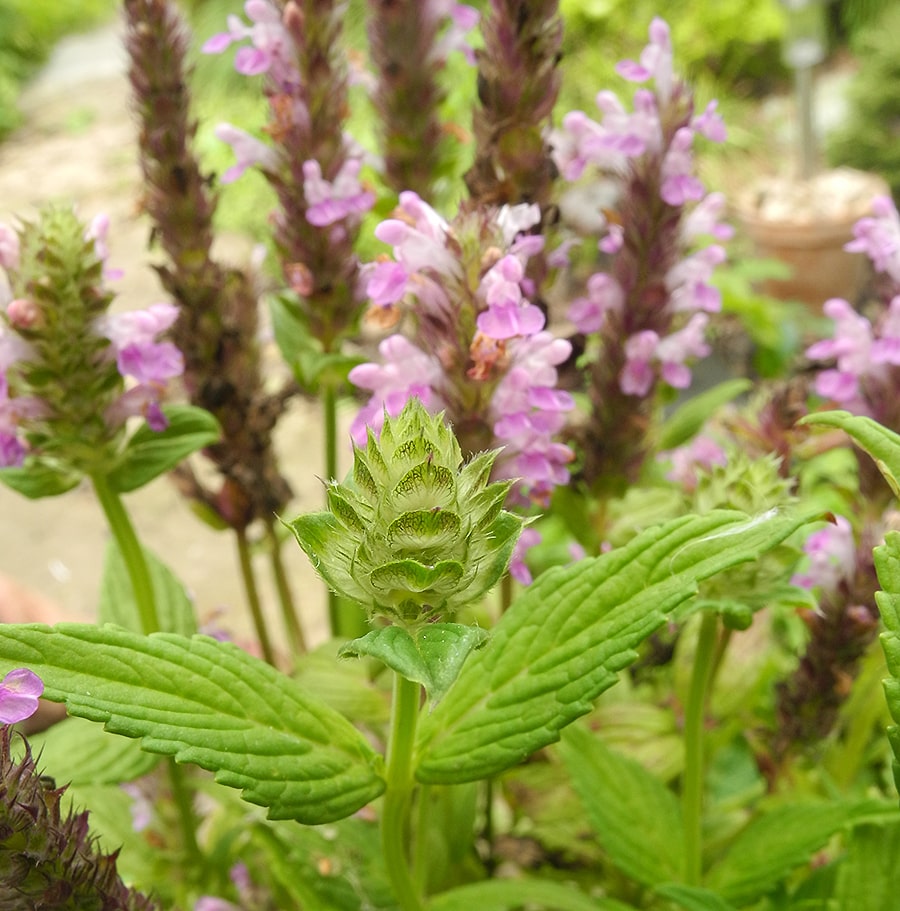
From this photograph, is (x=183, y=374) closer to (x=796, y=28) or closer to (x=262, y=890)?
(x=262, y=890)

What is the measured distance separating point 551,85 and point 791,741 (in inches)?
26.3

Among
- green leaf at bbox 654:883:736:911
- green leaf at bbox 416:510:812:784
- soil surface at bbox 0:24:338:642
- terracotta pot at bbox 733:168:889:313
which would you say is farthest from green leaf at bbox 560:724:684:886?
terracotta pot at bbox 733:168:889:313

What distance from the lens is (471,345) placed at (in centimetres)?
74

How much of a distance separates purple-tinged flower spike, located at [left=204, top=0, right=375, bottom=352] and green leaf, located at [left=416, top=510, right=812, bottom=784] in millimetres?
489

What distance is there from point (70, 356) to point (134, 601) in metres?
0.31

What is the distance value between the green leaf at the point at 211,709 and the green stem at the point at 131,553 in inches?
13.5

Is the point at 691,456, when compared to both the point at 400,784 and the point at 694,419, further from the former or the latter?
the point at 400,784

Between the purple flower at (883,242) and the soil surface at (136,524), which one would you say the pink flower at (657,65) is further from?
the soil surface at (136,524)

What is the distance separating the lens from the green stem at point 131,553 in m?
0.93

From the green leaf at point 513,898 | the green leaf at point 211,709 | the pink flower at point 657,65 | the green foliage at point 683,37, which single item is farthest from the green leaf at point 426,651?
the green foliage at point 683,37

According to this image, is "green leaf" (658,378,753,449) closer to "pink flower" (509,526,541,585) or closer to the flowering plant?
the flowering plant

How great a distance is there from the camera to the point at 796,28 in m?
3.01

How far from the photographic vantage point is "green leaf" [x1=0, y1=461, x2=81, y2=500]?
0.92 m

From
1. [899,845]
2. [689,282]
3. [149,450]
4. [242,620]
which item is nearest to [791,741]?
[899,845]
